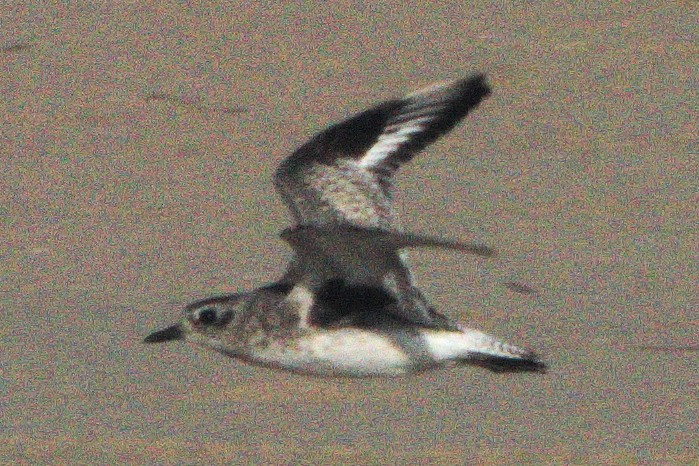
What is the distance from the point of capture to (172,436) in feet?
37.4

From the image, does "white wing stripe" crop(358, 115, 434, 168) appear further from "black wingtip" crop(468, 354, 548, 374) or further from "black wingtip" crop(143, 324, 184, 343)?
"black wingtip" crop(468, 354, 548, 374)

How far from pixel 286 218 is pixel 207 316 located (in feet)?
11.8

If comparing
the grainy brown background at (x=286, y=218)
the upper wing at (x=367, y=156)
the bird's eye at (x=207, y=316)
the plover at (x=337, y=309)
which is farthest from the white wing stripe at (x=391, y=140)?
the grainy brown background at (x=286, y=218)

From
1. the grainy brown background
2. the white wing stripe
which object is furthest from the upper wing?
the grainy brown background

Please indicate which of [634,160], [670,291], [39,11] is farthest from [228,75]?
[670,291]

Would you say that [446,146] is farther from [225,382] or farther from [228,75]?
[225,382]

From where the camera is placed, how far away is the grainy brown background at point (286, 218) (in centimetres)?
1150

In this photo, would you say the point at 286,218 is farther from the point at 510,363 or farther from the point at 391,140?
the point at 510,363

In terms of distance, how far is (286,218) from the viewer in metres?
14.0

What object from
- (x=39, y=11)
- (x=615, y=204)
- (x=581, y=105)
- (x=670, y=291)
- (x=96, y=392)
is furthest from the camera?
(x=39, y=11)

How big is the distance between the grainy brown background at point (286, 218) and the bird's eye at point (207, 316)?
97 cm

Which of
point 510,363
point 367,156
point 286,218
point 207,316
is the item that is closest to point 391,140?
point 367,156

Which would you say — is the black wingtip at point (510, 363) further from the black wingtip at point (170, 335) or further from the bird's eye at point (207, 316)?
the black wingtip at point (170, 335)

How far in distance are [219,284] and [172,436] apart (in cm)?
186
